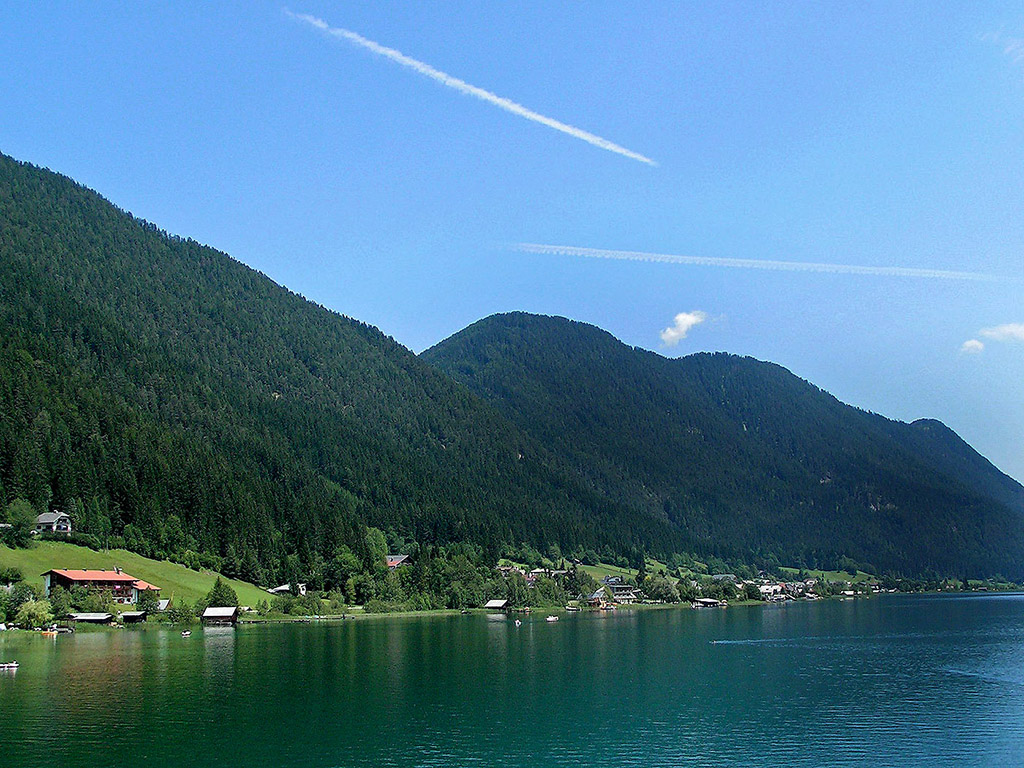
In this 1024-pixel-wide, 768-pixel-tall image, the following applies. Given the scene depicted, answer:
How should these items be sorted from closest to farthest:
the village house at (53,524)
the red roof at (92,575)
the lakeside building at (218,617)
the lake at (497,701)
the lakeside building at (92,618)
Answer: the lake at (497,701) → the lakeside building at (92,618) → the red roof at (92,575) → the lakeside building at (218,617) → the village house at (53,524)

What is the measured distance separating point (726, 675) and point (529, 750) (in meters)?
35.6

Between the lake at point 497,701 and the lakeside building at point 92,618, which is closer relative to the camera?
the lake at point 497,701

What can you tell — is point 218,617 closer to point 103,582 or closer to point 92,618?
point 103,582

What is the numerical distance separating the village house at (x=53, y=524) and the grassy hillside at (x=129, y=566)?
3108 mm

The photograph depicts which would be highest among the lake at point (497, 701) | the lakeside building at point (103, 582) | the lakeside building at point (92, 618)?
the lakeside building at point (103, 582)

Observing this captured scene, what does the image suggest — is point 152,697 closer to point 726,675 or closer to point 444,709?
point 444,709

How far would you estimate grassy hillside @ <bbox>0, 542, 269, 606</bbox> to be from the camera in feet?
382

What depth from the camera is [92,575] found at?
117938 millimetres

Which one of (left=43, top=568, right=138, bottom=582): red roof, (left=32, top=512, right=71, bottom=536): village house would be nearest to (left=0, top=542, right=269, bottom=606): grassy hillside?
(left=43, top=568, right=138, bottom=582): red roof

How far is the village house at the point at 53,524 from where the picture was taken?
129000mm

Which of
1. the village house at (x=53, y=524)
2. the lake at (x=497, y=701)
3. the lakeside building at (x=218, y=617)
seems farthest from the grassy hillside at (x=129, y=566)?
the lake at (x=497, y=701)

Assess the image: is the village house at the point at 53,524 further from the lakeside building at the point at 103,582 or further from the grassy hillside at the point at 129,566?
the lakeside building at the point at 103,582

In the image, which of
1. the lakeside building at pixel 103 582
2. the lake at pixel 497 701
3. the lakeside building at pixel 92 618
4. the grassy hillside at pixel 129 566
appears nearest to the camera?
the lake at pixel 497 701

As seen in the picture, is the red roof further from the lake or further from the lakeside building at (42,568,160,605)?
the lake
